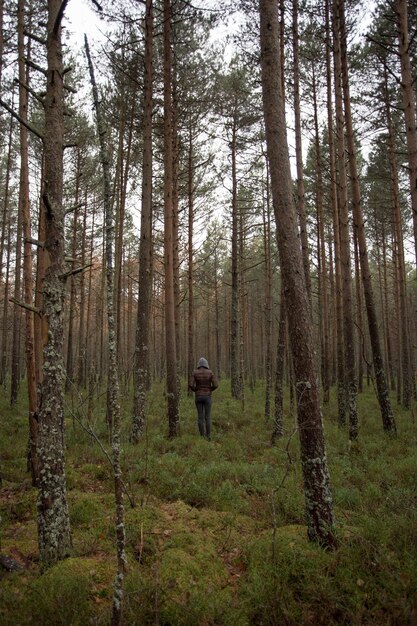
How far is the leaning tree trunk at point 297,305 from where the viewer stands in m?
3.87

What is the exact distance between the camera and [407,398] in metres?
14.4

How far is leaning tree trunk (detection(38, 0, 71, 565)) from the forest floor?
35 centimetres

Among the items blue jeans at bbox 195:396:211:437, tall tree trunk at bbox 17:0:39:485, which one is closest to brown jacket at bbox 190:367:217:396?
blue jeans at bbox 195:396:211:437

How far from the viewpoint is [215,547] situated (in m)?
4.19

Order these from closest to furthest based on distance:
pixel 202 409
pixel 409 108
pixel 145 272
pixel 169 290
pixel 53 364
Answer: pixel 53 364 → pixel 409 108 → pixel 145 272 → pixel 169 290 → pixel 202 409

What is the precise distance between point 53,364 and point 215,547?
9.18ft

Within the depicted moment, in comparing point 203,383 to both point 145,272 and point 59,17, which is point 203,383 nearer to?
point 145,272

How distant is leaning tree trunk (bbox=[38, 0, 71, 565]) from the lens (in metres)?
3.59

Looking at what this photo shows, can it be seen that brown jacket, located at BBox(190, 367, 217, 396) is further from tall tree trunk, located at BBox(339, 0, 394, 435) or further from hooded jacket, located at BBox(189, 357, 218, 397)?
tall tree trunk, located at BBox(339, 0, 394, 435)

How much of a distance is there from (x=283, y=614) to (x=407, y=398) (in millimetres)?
13580

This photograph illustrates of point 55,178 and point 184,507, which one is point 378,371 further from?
point 55,178

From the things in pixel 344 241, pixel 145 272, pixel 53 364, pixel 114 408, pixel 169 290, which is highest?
pixel 344 241

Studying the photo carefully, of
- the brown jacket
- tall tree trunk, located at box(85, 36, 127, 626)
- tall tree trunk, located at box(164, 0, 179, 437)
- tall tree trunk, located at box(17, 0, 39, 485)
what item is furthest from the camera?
the brown jacket

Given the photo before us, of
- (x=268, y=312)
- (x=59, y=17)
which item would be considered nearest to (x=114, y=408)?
(x=59, y=17)
